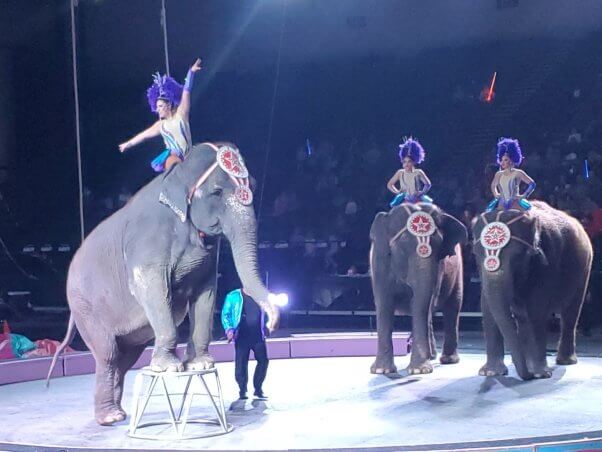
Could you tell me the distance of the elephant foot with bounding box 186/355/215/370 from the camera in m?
5.66

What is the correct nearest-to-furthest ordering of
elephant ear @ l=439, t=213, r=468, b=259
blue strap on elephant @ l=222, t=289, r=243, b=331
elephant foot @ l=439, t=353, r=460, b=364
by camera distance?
blue strap on elephant @ l=222, t=289, r=243, b=331
elephant ear @ l=439, t=213, r=468, b=259
elephant foot @ l=439, t=353, r=460, b=364

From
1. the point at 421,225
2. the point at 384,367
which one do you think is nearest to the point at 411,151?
the point at 421,225

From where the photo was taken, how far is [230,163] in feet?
18.6

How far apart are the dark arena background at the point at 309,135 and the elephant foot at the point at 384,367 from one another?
79 mm

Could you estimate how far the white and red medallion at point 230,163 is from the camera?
564 centimetres

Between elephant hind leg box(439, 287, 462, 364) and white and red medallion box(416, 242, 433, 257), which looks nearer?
white and red medallion box(416, 242, 433, 257)

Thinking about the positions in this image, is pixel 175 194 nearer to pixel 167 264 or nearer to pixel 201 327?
pixel 167 264

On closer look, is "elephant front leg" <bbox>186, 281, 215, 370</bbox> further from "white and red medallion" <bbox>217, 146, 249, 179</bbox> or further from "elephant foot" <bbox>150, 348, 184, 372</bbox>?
"white and red medallion" <bbox>217, 146, 249, 179</bbox>

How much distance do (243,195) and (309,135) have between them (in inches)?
383

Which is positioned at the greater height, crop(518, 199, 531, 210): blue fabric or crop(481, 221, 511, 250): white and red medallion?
crop(518, 199, 531, 210): blue fabric

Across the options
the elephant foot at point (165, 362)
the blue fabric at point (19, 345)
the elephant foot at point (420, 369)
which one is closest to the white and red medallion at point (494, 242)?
the elephant foot at point (420, 369)

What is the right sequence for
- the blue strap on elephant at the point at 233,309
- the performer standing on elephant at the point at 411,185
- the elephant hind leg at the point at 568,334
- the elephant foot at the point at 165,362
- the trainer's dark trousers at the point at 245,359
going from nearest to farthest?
the elephant foot at the point at 165,362 < the blue strap on elephant at the point at 233,309 < the trainer's dark trousers at the point at 245,359 < the elephant hind leg at the point at 568,334 < the performer standing on elephant at the point at 411,185

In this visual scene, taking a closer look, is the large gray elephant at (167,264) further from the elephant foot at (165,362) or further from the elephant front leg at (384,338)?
the elephant front leg at (384,338)

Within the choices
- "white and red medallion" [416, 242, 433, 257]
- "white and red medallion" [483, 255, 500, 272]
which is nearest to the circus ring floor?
"white and red medallion" [483, 255, 500, 272]
